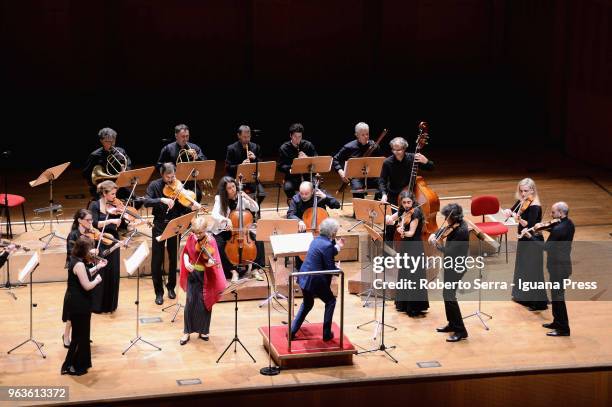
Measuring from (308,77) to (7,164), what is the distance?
153 inches

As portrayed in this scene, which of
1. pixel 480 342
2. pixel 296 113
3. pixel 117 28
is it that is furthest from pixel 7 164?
pixel 480 342

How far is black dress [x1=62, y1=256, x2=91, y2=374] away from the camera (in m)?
7.43

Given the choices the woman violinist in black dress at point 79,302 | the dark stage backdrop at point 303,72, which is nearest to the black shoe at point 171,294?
the woman violinist in black dress at point 79,302

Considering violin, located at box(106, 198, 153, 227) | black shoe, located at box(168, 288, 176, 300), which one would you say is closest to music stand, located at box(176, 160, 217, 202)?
violin, located at box(106, 198, 153, 227)

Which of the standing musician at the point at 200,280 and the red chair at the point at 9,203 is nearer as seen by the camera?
the standing musician at the point at 200,280

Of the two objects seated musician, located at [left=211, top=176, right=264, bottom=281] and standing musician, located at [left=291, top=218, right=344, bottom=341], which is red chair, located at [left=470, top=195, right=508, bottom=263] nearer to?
seated musician, located at [left=211, top=176, right=264, bottom=281]

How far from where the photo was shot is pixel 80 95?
1246 cm

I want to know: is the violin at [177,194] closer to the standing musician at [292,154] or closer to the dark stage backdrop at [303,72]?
the standing musician at [292,154]

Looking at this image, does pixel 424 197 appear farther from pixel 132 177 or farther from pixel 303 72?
pixel 303 72

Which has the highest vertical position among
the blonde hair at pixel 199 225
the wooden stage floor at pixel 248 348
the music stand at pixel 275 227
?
the blonde hair at pixel 199 225

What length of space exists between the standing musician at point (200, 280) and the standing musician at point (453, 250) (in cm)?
173

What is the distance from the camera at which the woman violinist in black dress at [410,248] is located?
858cm

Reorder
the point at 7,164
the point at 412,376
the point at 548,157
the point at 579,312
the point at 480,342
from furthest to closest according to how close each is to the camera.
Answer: the point at 548,157
the point at 7,164
the point at 579,312
the point at 480,342
the point at 412,376

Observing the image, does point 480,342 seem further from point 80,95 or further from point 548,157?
point 80,95
